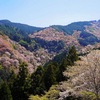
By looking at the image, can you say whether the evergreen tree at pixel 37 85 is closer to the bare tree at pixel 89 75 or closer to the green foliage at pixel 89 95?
the bare tree at pixel 89 75

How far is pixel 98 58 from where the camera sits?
32.3 metres

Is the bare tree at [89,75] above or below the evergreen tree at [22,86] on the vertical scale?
above

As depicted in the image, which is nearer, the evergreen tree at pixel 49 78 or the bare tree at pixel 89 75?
the bare tree at pixel 89 75

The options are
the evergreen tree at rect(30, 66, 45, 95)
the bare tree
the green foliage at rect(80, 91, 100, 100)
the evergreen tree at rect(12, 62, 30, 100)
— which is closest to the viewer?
the bare tree

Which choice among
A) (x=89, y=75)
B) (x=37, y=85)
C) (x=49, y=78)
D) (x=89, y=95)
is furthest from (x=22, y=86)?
(x=89, y=75)

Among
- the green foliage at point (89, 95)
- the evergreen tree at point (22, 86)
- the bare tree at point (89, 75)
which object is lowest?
the evergreen tree at point (22, 86)

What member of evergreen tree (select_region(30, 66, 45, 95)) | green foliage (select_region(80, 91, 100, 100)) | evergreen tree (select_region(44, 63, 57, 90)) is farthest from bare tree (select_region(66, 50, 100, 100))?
evergreen tree (select_region(44, 63, 57, 90))

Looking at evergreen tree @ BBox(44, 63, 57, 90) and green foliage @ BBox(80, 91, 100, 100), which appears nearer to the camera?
green foliage @ BBox(80, 91, 100, 100)

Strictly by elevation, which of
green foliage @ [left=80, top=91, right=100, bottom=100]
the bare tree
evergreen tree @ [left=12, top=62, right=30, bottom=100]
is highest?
the bare tree

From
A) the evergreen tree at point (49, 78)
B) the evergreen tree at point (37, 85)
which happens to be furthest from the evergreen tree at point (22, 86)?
the evergreen tree at point (49, 78)

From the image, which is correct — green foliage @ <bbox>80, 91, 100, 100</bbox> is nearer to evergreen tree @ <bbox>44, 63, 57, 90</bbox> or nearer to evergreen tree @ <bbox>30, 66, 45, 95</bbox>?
evergreen tree @ <bbox>30, 66, 45, 95</bbox>

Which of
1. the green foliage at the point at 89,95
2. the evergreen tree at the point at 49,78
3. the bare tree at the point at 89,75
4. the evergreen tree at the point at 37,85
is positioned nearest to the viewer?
the bare tree at the point at 89,75

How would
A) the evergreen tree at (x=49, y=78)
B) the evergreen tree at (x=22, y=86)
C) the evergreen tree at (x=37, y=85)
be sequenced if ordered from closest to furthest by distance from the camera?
the evergreen tree at (x=37, y=85)
the evergreen tree at (x=22, y=86)
the evergreen tree at (x=49, y=78)

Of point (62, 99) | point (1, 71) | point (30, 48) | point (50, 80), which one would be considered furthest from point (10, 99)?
point (30, 48)
